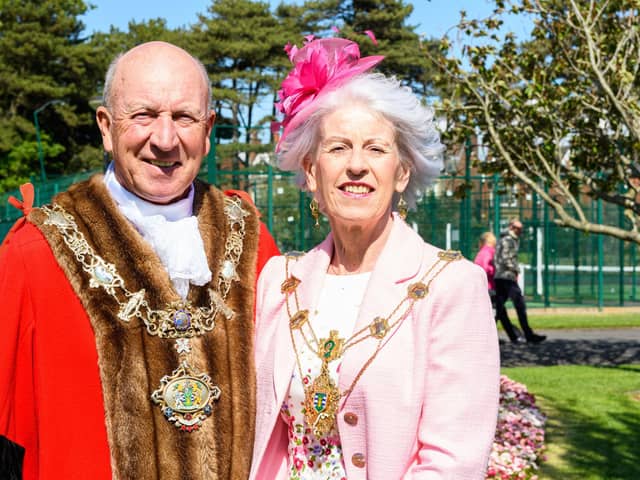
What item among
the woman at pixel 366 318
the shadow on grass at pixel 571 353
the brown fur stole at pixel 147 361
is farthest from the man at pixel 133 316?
the shadow on grass at pixel 571 353

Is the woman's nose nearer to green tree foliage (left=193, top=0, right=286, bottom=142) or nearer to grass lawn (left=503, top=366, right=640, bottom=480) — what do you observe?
grass lawn (left=503, top=366, right=640, bottom=480)

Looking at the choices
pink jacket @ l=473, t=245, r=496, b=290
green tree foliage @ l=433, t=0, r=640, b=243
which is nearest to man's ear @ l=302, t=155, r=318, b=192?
green tree foliage @ l=433, t=0, r=640, b=243

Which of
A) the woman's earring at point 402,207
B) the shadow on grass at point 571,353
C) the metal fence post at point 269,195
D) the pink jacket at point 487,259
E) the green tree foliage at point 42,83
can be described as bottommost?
the shadow on grass at point 571,353

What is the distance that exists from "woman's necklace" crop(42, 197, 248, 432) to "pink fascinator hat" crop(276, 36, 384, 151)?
74cm

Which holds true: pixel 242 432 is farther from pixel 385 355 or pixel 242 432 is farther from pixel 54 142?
pixel 54 142

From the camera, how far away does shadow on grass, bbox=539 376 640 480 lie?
6270 mm

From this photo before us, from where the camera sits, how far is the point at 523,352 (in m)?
12.1

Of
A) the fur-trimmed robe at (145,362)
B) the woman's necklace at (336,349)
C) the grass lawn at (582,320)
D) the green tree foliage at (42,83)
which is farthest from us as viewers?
the green tree foliage at (42,83)

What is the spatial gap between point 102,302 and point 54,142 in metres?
42.8

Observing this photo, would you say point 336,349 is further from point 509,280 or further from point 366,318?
point 509,280

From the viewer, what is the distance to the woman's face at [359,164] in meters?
2.68

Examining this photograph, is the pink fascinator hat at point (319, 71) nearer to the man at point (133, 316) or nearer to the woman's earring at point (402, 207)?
the man at point (133, 316)

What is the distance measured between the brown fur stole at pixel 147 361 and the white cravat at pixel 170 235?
3 centimetres

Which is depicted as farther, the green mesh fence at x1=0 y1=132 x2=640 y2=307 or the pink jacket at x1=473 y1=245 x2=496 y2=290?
the green mesh fence at x1=0 y1=132 x2=640 y2=307
